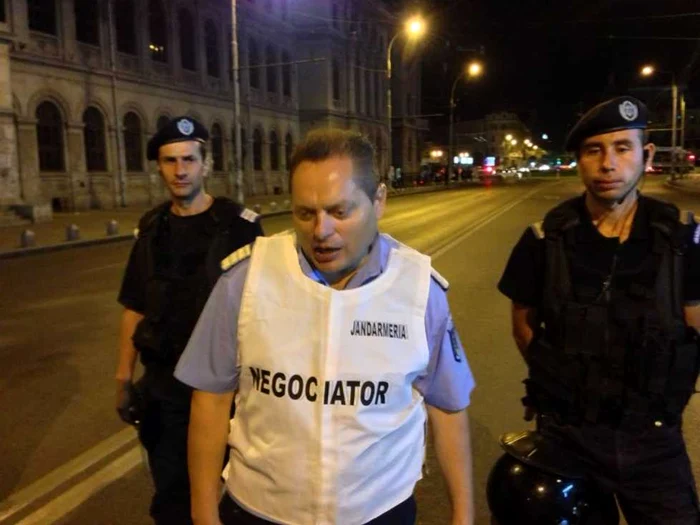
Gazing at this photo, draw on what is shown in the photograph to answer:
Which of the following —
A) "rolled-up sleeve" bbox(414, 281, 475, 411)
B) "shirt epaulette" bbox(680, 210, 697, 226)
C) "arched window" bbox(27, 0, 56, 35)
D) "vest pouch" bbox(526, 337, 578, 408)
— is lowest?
"vest pouch" bbox(526, 337, 578, 408)

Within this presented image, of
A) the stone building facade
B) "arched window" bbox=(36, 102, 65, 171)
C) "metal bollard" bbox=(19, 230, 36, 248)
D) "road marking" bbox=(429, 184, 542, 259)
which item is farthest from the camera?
"arched window" bbox=(36, 102, 65, 171)

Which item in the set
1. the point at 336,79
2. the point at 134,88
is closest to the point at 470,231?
the point at 134,88

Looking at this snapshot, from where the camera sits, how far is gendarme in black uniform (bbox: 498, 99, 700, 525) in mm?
2219

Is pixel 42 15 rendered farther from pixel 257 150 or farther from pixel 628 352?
pixel 628 352

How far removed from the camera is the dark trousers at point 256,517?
1.81m

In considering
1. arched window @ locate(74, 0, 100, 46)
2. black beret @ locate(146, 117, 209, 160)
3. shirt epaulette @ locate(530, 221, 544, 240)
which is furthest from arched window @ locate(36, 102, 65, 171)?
shirt epaulette @ locate(530, 221, 544, 240)

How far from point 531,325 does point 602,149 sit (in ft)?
2.27

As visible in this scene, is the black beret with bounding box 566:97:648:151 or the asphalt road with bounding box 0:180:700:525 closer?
the black beret with bounding box 566:97:648:151

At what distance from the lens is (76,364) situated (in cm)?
662

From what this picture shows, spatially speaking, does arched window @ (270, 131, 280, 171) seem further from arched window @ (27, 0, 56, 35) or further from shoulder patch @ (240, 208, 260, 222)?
shoulder patch @ (240, 208, 260, 222)

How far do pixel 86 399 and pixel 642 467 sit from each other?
4.54 metres

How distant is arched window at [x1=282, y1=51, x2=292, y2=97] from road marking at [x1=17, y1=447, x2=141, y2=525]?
151ft

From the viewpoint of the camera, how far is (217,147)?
39375mm

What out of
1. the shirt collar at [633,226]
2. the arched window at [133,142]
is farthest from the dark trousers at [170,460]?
the arched window at [133,142]
